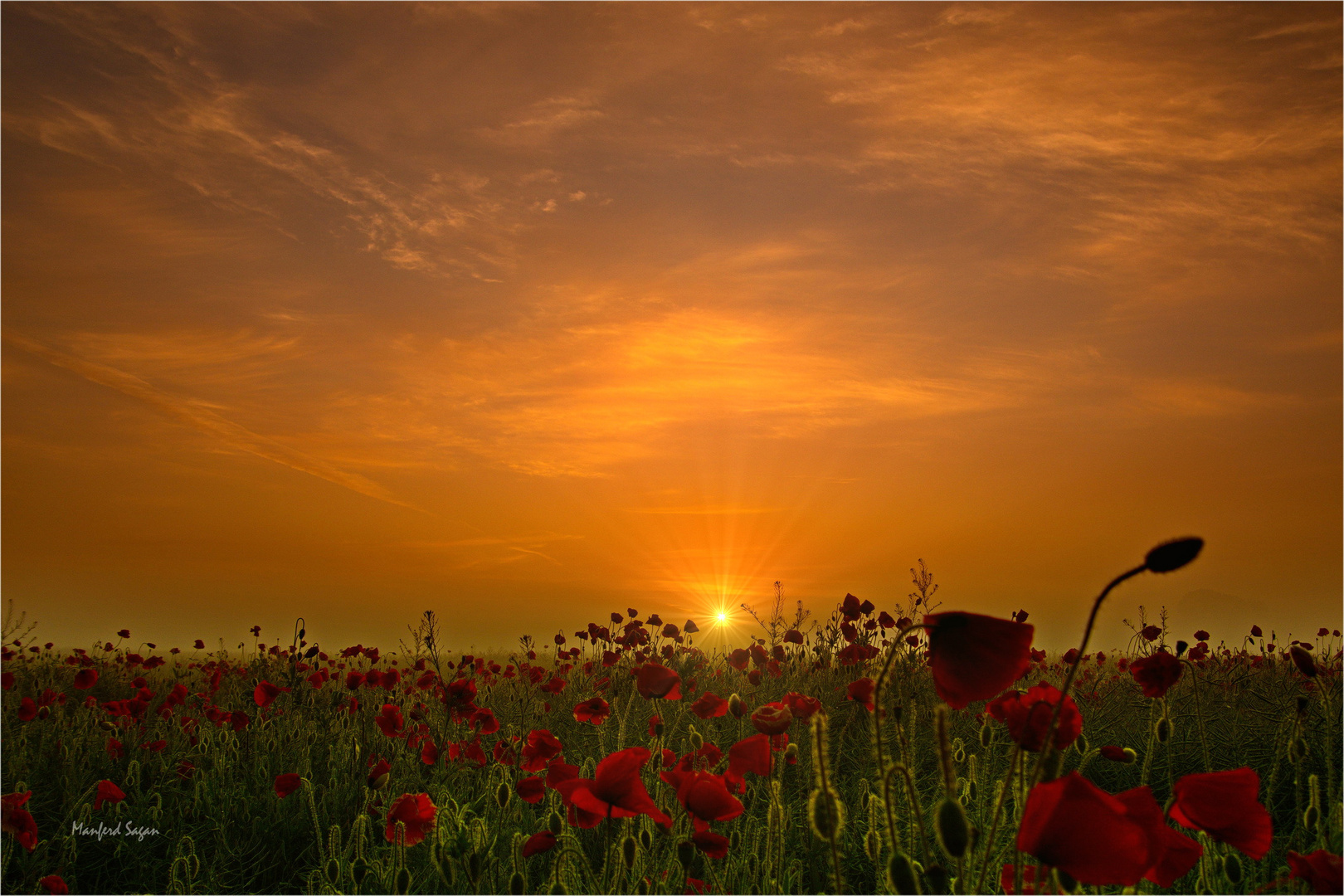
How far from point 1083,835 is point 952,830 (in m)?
0.21

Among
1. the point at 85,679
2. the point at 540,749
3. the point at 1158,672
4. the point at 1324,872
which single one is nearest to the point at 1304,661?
the point at 1158,672

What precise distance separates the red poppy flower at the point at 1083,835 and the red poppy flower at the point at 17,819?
12.7 ft

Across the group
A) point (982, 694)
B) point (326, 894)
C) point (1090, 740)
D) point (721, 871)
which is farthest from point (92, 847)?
point (1090, 740)

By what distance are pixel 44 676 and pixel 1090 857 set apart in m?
11.8

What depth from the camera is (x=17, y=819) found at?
3344 millimetres

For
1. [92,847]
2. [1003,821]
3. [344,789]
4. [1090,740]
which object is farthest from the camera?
[1090,740]

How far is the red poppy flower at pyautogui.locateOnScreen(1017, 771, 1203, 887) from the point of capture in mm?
1185

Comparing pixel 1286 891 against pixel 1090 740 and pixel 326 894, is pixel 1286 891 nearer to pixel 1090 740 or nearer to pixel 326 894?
pixel 1090 740

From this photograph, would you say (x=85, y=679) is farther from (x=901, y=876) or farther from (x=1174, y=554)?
(x=1174, y=554)

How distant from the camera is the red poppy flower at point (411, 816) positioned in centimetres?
281

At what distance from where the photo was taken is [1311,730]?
486 centimetres
